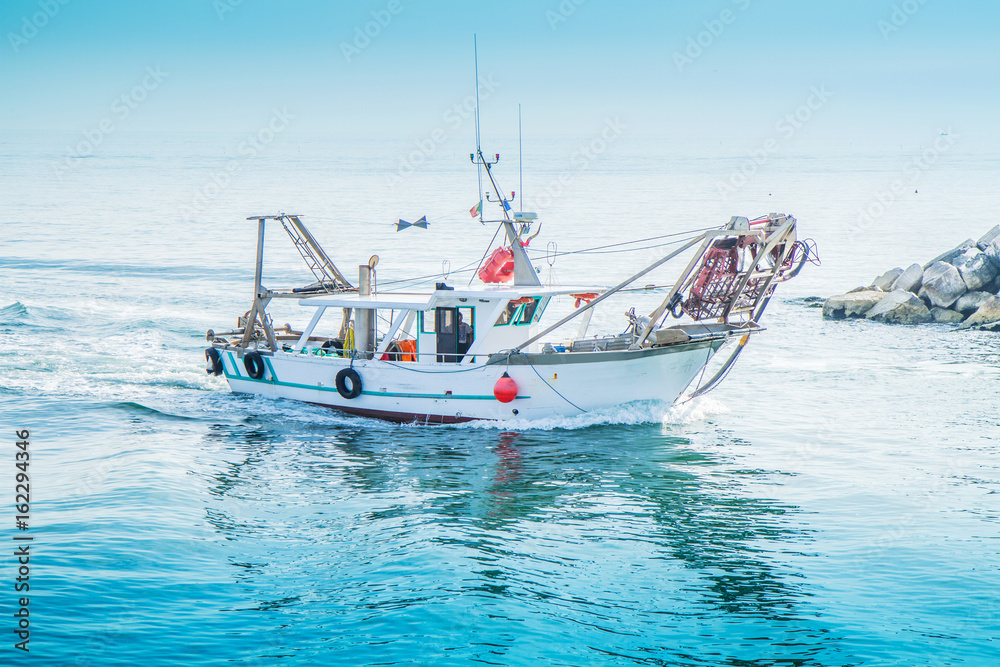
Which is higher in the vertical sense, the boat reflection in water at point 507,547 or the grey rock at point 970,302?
the grey rock at point 970,302

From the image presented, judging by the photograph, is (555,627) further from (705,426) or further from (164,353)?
(164,353)

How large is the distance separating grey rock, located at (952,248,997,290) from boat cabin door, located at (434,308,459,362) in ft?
77.7

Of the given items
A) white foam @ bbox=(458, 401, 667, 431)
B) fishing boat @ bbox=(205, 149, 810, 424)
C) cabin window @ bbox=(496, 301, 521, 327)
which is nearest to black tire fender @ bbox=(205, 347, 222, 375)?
fishing boat @ bbox=(205, 149, 810, 424)

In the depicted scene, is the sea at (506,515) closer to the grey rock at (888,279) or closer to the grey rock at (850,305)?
the grey rock at (850,305)

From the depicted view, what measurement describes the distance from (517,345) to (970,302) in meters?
21.7

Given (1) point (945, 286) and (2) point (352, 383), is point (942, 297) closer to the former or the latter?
(1) point (945, 286)

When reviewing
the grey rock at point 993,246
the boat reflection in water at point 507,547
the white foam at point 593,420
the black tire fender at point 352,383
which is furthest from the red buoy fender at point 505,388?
the grey rock at point 993,246

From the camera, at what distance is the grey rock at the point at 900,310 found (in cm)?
3572

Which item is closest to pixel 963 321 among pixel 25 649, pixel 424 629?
pixel 424 629

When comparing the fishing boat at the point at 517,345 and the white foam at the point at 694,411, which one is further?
the white foam at the point at 694,411

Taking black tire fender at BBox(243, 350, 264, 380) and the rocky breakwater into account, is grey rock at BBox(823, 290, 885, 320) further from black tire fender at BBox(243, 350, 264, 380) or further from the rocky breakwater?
black tire fender at BBox(243, 350, 264, 380)

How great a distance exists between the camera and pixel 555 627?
12305 mm

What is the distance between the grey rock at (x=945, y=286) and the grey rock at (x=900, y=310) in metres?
0.65

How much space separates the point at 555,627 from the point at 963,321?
28427 mm
